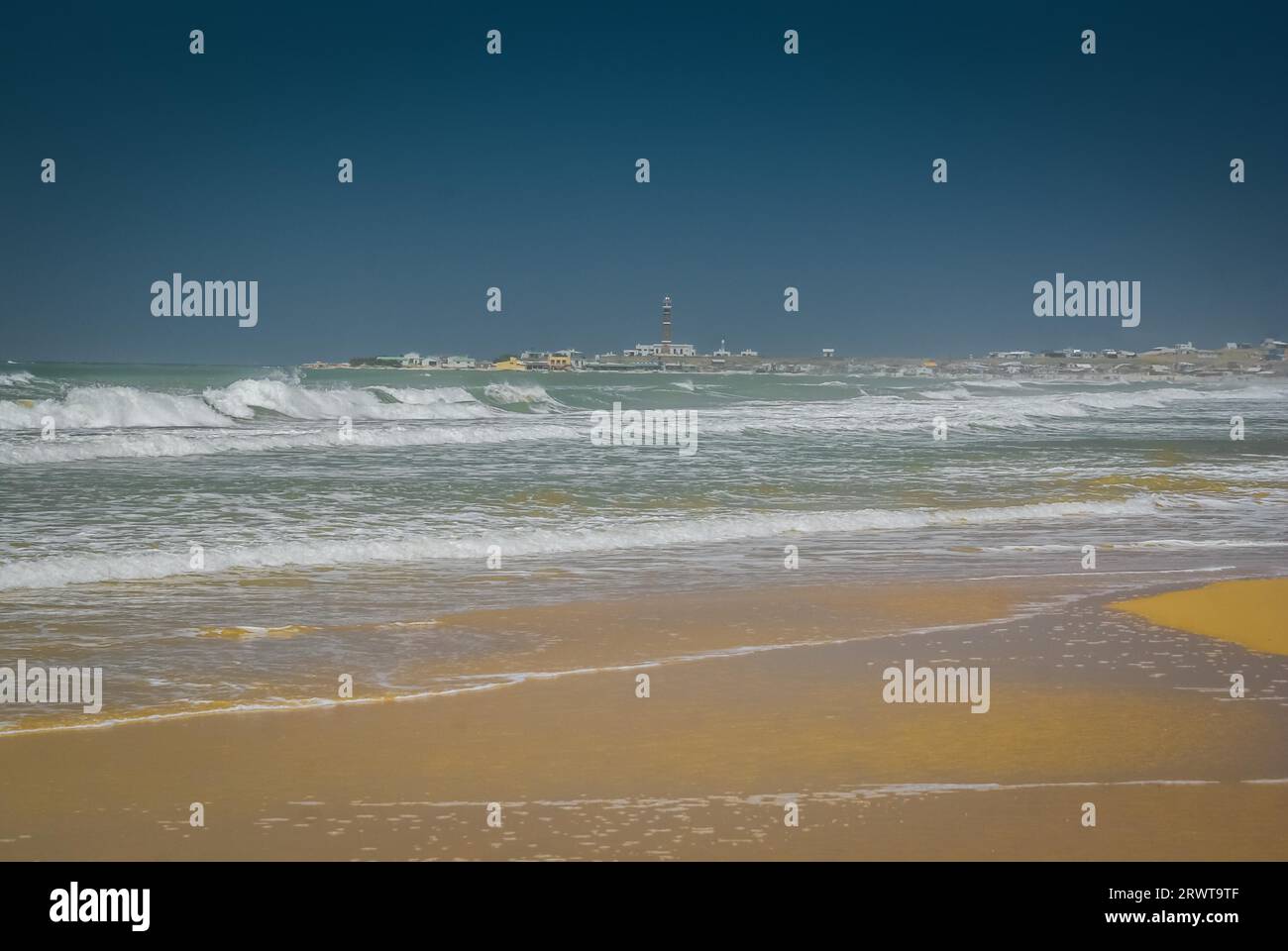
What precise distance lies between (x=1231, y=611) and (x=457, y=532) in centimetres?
745

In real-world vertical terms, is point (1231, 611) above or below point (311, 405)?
below

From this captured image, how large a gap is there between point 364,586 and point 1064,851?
6748 mm

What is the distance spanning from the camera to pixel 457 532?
12.5 metres

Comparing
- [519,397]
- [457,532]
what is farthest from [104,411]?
[519,397]

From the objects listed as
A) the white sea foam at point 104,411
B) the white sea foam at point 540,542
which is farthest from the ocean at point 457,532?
the white sea foam at point 104,411

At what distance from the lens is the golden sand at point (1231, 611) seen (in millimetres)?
8219

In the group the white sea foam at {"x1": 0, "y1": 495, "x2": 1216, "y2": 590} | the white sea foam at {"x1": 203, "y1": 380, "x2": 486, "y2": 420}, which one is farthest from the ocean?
the white sea foam at {"x1": 203, "y1": 380, "x2": 486, "y2": 420}

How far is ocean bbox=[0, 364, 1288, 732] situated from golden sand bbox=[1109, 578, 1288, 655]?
0.65 meters

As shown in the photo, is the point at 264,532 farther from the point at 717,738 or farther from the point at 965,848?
the point at 965,848

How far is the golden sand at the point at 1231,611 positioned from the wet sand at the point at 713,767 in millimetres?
651

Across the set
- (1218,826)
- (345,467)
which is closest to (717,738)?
(1218,826)

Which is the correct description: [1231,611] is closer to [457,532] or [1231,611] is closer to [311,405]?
[457,532]

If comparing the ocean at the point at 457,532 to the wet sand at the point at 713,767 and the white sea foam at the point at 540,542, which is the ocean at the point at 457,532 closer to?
the white sea foam at the point at 540,542

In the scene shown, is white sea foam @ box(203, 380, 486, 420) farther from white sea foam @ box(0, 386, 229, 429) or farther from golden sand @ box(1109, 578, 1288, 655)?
golden sand @ box(1109, 578, 1288, 655)
